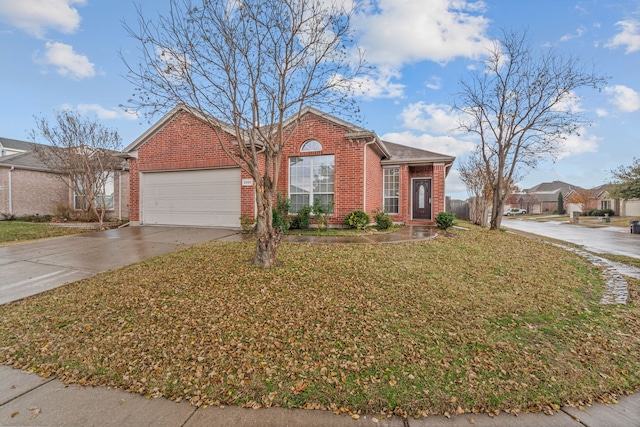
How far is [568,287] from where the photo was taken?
537cm

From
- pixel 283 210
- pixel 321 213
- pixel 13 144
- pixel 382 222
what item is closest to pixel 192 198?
pixel 283 210

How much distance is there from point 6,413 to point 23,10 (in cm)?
1010

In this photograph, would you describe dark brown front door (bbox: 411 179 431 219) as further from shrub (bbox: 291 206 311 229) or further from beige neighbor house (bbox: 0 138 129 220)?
beige neighbor house (bbox: 0 138 129 220)

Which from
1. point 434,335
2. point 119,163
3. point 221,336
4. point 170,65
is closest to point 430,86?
point 170,65

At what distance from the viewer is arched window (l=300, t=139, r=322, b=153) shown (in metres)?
11.3

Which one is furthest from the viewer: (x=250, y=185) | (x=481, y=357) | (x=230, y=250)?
(x=250, y=185)

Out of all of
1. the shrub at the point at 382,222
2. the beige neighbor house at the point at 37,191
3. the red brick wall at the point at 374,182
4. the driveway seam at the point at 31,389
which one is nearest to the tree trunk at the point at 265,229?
the driveway seam at the point at 31,389

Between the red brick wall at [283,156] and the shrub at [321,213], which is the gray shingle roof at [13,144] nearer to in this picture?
the red brick wall at [283,156]

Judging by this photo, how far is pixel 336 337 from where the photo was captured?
3387 millimetres

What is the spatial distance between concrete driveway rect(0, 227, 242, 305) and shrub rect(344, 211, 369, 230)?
4.01m

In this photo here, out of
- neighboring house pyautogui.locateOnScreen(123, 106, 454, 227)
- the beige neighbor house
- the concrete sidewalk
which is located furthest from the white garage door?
the concrete sidewalk

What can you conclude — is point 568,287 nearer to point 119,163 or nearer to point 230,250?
point 230,250

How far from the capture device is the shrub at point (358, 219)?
1058 cm

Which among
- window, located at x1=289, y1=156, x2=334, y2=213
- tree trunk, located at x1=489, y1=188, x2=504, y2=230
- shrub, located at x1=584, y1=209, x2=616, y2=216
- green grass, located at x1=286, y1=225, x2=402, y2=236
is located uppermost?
window, located at x1=289, y1=156, x2=334, y2=213
